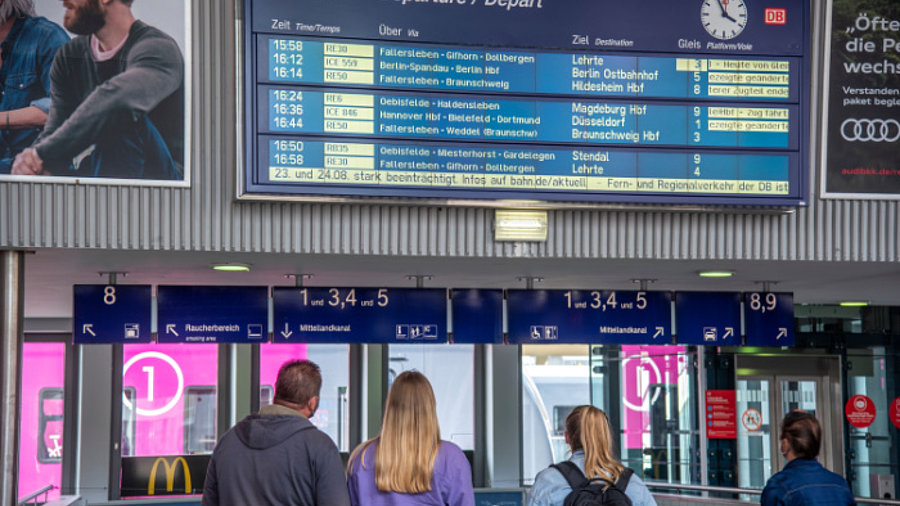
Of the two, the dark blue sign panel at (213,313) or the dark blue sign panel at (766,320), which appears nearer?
the dark blue sign panel at (213,313)

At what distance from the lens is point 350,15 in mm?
6418

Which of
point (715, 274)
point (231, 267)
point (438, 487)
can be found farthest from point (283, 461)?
point (715, 274)

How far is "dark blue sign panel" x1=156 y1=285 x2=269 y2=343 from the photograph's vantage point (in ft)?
26.9

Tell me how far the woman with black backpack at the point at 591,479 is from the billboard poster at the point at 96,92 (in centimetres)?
314

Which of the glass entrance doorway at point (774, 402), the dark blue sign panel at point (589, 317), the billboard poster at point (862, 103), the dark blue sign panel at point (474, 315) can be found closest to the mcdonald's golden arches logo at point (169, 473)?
the dark blue sign panel at point (474, 315)

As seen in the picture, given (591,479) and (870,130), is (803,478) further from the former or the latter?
(870,130)

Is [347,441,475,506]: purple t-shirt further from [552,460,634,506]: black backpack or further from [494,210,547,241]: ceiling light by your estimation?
[494,210,547,241]: ceiling light

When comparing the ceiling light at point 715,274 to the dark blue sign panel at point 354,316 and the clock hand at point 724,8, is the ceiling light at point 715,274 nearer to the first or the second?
the clock hand at point 724,8

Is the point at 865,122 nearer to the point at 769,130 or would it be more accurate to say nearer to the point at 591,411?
the point at 769,130

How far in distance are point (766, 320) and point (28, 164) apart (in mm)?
6071

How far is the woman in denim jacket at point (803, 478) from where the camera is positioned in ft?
15.6

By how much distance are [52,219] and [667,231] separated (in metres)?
3.90

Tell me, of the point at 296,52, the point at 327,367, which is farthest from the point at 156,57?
the point at 327,367

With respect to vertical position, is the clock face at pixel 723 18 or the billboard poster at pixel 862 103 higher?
the clock face at pixel 723 18
